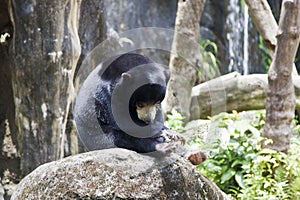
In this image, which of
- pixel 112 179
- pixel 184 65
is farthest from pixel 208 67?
pixel 112 179

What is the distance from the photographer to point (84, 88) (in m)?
4.12

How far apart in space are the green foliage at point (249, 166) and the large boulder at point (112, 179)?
2.16 meters

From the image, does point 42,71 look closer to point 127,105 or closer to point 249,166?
point 127,105

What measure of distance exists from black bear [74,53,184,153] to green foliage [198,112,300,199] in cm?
184

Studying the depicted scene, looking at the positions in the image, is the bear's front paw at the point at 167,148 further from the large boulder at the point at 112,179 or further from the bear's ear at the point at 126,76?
the bear's ear at the point at 126,76

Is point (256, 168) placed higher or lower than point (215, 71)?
lower

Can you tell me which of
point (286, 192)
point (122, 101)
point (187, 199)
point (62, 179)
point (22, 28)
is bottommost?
point (286, 192)

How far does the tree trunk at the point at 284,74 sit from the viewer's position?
5.26m

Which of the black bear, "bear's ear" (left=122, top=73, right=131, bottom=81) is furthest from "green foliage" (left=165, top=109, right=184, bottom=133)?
"bear's ear" (left=122, top=73, right=131, bottom=81)

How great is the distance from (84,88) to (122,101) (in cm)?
53

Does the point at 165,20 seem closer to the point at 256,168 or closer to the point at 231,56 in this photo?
the point at 231,56

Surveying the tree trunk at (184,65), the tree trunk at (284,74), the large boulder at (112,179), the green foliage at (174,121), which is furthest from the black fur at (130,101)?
the tree trunk at (184,65)

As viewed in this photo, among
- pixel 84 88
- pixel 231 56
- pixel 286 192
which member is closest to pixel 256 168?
pixel 286 192

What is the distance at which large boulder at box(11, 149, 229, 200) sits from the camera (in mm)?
2986
